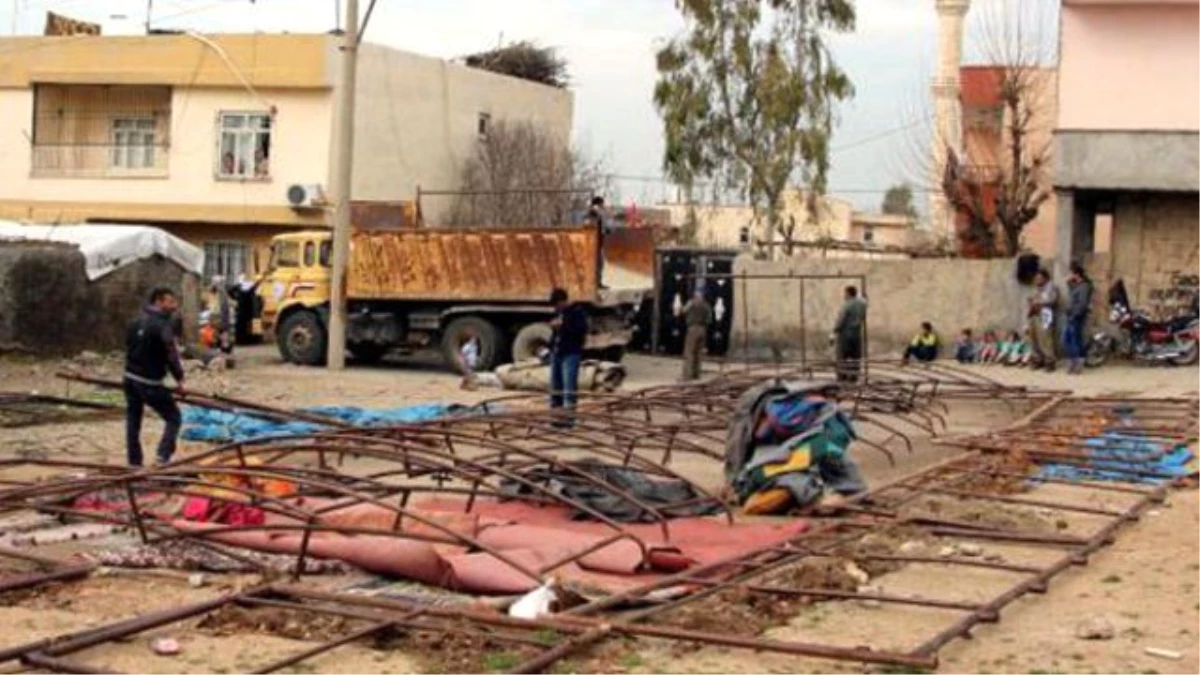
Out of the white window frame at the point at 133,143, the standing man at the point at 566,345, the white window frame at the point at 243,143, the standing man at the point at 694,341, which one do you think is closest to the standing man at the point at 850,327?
the standing man at the point at 694,341

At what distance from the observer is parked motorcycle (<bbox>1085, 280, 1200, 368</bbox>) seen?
2636 centimetres

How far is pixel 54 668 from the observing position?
6262 millimetres

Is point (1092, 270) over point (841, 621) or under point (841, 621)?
over

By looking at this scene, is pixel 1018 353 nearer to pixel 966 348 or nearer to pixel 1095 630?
pixel 966 348

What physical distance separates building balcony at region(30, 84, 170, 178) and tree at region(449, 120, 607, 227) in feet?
25.5

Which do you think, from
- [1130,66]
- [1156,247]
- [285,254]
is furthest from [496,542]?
[1130,66]

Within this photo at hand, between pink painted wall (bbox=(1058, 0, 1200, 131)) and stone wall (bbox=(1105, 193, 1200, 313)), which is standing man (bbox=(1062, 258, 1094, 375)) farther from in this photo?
pink painted wall (bbox=(1058, 0, 1200, 131))

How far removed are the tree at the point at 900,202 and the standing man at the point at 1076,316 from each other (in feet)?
54.8

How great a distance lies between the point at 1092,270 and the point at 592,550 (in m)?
21.2

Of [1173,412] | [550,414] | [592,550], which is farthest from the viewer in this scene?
[1173,412]

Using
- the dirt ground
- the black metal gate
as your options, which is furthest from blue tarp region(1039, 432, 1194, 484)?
the black metal gate

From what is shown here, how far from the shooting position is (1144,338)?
26750 mm

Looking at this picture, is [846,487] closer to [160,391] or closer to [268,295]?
[160,391]

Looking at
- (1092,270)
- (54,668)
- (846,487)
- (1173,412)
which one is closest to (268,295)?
(1092,270)
